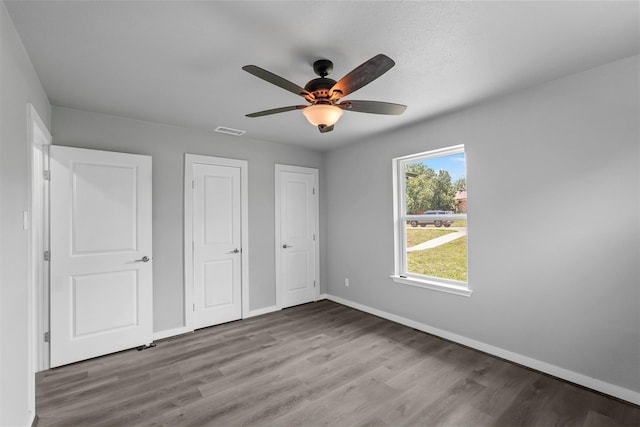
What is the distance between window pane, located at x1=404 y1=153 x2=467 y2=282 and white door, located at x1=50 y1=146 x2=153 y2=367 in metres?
3.11

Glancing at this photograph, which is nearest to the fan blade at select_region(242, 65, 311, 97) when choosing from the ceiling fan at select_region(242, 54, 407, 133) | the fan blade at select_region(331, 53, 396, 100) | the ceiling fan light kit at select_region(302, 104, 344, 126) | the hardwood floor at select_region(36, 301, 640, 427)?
the ceiling fan at select_region(242, 54, 407, 133)

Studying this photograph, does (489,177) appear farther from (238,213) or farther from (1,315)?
(1,315)

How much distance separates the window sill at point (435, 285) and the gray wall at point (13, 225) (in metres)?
3.42

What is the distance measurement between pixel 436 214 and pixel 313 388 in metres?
2.28

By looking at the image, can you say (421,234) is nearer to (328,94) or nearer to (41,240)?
(328,94)

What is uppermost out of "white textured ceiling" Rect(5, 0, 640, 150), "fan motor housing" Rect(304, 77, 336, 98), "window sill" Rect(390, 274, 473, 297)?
"white textured ceiling" Rect(5, 0, 640, 150)

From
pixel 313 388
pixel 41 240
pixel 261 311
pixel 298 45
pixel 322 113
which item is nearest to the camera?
pixel 298 45

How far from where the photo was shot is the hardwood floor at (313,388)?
2002 mm

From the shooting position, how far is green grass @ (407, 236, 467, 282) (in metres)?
3.19

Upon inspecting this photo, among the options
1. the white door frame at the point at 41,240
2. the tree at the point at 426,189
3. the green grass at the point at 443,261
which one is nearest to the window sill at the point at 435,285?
the green grass at the point at 443,261

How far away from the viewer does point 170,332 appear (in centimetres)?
340

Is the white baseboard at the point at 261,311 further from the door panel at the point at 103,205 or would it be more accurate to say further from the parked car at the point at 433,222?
the parked car at the point at 433,222

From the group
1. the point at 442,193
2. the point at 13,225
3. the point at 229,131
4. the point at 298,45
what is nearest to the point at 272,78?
the point at 298,45

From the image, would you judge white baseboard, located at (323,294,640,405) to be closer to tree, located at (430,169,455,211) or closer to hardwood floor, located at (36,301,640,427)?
hardwood floor, located at (36,301,640,427)
